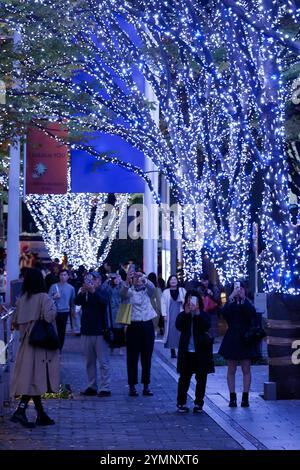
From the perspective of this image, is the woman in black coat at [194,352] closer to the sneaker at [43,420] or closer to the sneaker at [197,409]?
the sneaker at [197,409]

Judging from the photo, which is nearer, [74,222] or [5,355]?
[5,355]

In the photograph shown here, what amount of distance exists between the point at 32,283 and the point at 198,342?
2.46 metres

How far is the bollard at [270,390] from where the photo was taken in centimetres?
1542

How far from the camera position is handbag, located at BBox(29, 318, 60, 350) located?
1273 centimetres

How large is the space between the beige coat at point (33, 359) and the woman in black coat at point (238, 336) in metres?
2.60

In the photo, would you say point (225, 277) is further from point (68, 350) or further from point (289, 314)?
point (289, 314)

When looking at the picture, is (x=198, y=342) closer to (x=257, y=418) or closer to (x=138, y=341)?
(x=257, y=418)

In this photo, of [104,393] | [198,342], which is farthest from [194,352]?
[104,393]

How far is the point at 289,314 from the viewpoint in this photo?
15492 millimetres

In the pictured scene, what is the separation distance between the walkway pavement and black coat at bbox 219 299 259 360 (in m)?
0.69

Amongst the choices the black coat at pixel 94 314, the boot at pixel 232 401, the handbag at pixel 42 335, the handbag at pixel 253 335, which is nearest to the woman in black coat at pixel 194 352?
the handbag at pixel 253 335

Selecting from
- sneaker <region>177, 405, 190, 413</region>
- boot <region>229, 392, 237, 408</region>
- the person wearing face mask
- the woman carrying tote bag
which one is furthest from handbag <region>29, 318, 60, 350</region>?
the person wearing face mask

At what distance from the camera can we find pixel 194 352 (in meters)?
14.3
